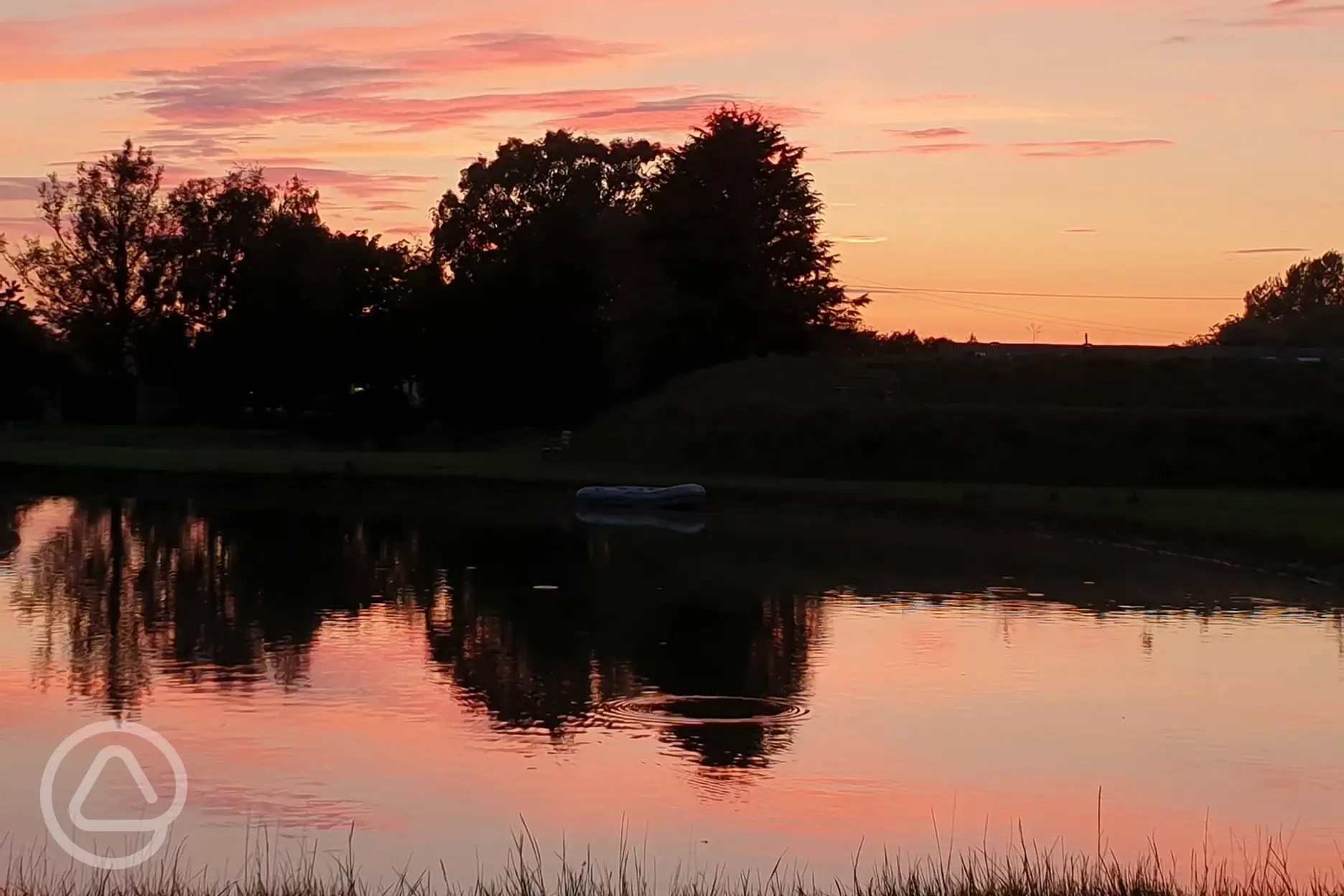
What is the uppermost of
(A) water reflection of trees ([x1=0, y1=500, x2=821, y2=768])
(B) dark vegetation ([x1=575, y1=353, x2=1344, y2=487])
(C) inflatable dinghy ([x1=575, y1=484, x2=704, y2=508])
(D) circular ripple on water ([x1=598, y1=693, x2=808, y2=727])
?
(B) dark vegetation ([x1=575, y1=353, x2=1344, y2=487])

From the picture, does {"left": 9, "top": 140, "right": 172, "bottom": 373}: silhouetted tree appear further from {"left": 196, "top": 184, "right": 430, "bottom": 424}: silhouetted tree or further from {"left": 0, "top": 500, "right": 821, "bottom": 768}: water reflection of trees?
{"left": 0, "top": 500, "right": 821, "bottom": 768}: water reflection of trees

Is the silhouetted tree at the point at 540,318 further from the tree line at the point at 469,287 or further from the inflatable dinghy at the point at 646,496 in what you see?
the inflatable dinghy at the point at 646,496

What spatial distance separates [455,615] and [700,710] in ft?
23.6

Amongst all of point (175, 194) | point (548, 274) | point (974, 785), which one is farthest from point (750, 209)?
point (974, 785)

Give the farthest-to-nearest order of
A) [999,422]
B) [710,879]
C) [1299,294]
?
[1299,294], [999,422], [710,879]

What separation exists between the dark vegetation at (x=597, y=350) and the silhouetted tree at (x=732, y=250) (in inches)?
4.0

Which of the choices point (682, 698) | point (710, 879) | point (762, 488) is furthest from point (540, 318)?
point (710, 879)

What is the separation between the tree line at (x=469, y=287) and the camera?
225 ft

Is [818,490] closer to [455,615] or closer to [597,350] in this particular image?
[455,615]

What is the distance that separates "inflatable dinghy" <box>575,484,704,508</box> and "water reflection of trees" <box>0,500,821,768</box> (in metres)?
4.87

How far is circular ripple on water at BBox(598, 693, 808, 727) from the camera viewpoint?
1566 cm

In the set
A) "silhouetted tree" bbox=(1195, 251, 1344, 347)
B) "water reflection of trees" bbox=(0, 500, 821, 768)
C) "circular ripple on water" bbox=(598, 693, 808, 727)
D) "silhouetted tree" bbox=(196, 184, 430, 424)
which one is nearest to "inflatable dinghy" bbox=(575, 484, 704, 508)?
"water reflection of trees" bbox=(0, 500, 821, 768)

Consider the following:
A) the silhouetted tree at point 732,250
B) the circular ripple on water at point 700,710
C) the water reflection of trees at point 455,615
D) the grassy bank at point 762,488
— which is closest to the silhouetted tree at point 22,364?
the grassy bank at point 762,488

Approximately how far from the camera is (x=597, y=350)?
70188 mm
